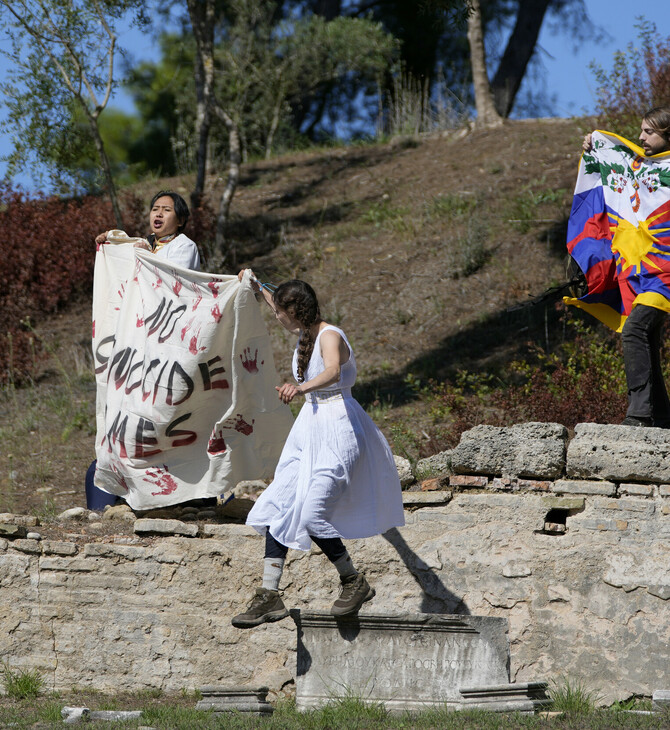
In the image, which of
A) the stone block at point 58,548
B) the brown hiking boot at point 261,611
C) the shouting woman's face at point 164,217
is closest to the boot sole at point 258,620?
the brown hiking boot at point 261,611

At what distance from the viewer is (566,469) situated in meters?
5.42

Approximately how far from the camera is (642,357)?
18.5 ft

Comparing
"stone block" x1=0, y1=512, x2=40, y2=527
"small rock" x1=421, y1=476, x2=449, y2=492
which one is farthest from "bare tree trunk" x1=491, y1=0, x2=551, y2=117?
"stone block" x1=0, y1=512, x2=40, y2=527

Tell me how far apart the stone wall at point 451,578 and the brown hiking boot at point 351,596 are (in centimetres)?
44

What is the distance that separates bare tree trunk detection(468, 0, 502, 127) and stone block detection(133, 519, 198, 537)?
11.2 m

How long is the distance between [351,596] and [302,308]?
144cm

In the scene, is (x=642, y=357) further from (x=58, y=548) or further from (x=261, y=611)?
(x=58, y=548)

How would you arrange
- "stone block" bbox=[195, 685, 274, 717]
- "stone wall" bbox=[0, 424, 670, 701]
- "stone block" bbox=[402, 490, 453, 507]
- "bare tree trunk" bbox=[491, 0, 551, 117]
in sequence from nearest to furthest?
"stone block" bbox=[195, 685, 274, 717] < "stone wall" bbox=[0, 424, 670, 701] < "stone block" bbox=[402, 490, 453, 507] < "bare tree trunk" bbox=[491, 0, 551, 117]

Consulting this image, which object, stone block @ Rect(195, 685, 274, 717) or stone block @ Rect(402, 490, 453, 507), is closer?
stone block @ Rect(195, 685, 274, 717)

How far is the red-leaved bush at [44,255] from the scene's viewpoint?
41.3 ft

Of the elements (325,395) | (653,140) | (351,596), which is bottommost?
(351,596)

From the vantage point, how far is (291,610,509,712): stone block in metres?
4.73

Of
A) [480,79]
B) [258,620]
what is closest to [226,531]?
[258,620]

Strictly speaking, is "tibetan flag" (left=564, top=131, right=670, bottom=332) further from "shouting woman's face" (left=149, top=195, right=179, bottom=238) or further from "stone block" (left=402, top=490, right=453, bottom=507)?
"shouting woman's face" (left=149, top=195, right=179, bottom=238)
